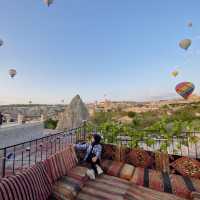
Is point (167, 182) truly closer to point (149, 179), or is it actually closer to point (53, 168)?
point (149, 179)

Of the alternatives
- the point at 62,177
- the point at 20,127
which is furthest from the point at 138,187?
the point at 20,127

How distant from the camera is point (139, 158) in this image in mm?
3207

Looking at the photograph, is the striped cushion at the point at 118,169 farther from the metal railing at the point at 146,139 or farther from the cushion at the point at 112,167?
the metal railing at the point at 146,139

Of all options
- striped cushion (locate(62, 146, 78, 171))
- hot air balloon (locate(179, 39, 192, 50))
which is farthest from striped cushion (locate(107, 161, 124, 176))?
hot air balloon (locate(179, 39, 192, 50))

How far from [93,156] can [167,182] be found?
1416 mm

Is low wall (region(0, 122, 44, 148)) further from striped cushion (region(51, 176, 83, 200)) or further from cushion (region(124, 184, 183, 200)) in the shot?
cushion (region(124, 184, 183, 200))

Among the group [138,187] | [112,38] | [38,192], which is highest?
[112,38]

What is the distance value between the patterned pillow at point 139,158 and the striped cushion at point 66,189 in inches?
52.8

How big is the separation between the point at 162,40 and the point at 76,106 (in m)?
8.34

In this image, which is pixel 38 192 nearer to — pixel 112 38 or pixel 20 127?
pixel 20 127

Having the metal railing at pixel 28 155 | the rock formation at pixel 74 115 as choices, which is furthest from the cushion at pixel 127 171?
the rock formation at pixel 74 115

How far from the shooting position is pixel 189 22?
8.13m

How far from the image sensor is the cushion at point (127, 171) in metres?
2.77

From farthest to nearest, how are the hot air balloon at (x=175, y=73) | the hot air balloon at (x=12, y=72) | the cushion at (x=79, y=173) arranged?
1. the hot air balloon at (x=175, y=73)
2. the hot air balloon at (x=12, y=72)
3. the cushion at (x=79, y=173)
